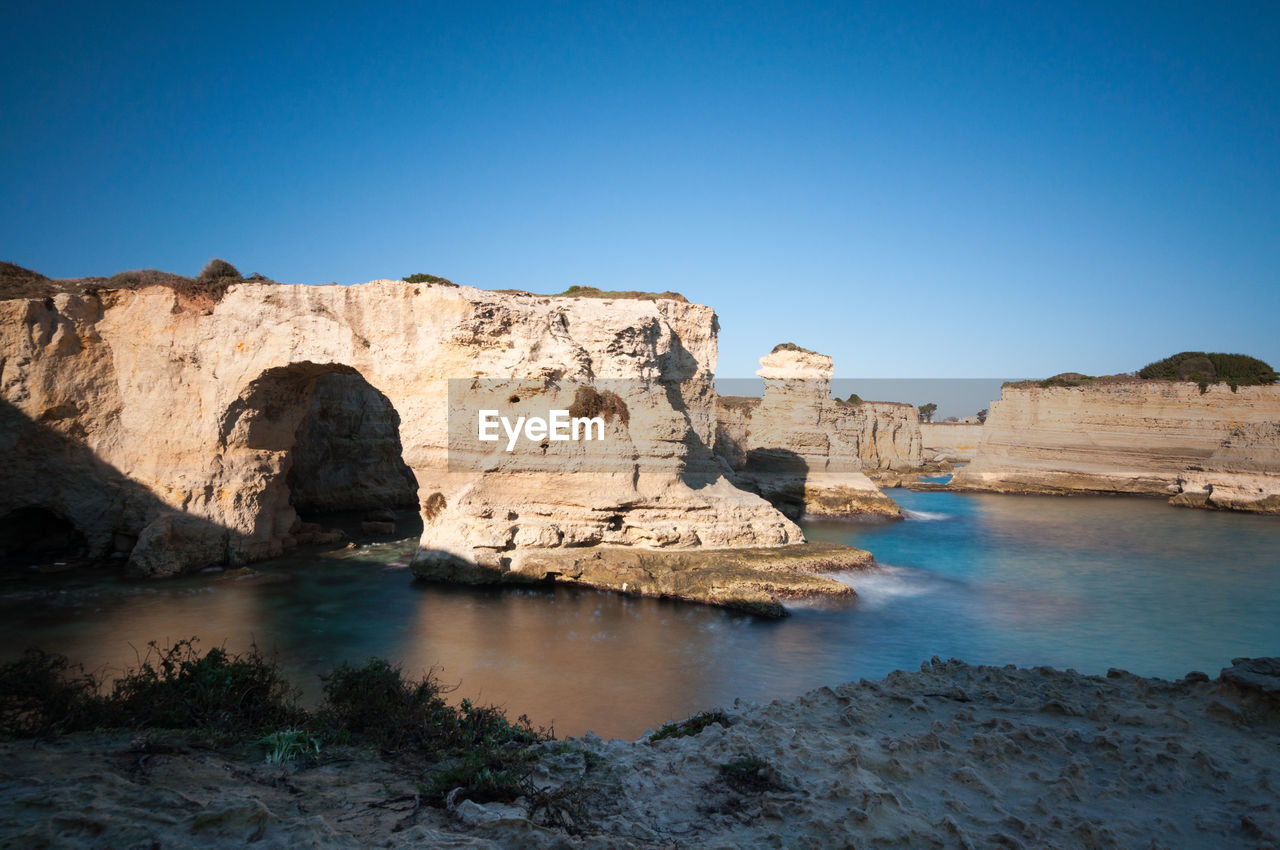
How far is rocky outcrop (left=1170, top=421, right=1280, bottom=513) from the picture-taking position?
91.5ft

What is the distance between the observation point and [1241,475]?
28.6 metres

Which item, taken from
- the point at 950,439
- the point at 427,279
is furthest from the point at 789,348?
the point at 950,439

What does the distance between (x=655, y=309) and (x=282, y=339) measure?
27.1 feet

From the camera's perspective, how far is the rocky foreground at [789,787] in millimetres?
2818

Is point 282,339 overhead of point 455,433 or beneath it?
overhead

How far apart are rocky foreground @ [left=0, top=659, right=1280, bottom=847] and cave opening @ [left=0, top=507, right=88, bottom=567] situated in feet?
46.3

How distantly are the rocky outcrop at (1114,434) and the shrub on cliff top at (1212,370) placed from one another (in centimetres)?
130

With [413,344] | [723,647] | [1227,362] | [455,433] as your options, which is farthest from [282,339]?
[1227,362]

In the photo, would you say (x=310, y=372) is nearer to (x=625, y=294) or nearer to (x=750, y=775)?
(x=625, y=294)

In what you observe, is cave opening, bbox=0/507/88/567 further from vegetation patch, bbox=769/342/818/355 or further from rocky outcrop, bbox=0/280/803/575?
vegetation patch, bbox=769/342/818/355

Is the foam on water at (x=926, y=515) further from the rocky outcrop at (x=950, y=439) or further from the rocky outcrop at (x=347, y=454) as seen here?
the rocky outcrop at (x=950, y=439)

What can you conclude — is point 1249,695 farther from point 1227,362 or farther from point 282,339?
point 1227,362

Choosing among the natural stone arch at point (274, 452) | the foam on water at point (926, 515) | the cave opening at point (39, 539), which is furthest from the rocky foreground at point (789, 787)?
the foam on water at point (926, 515)

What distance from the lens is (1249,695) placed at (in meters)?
4.70
